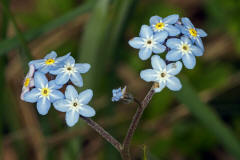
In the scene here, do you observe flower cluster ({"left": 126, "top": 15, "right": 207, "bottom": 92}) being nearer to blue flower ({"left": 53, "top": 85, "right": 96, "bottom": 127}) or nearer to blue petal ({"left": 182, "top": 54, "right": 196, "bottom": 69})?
blue petal ({"left": 182, "top": 54, "right": 196, "bottom": 69})

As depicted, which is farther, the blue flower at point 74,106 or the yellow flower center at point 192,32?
the yellow flower center at point 192,32

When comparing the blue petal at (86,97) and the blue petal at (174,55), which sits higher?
the blue petal at (174,55)

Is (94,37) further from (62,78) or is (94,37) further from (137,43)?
(62,78)

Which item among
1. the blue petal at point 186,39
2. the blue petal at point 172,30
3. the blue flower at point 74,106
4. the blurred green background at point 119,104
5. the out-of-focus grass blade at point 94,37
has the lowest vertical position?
the blurred green background at point 119,104

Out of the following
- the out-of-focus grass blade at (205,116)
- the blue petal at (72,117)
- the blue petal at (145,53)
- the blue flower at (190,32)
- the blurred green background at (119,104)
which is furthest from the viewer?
the blurred green background at (119,104)

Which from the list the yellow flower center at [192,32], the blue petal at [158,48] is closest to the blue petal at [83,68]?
the blue petal at [158,48]

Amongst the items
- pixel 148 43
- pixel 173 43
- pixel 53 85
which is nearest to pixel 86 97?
pixel 53 85

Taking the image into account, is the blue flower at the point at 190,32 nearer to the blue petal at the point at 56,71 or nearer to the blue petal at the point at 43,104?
the blue petal at the point at 56,71
